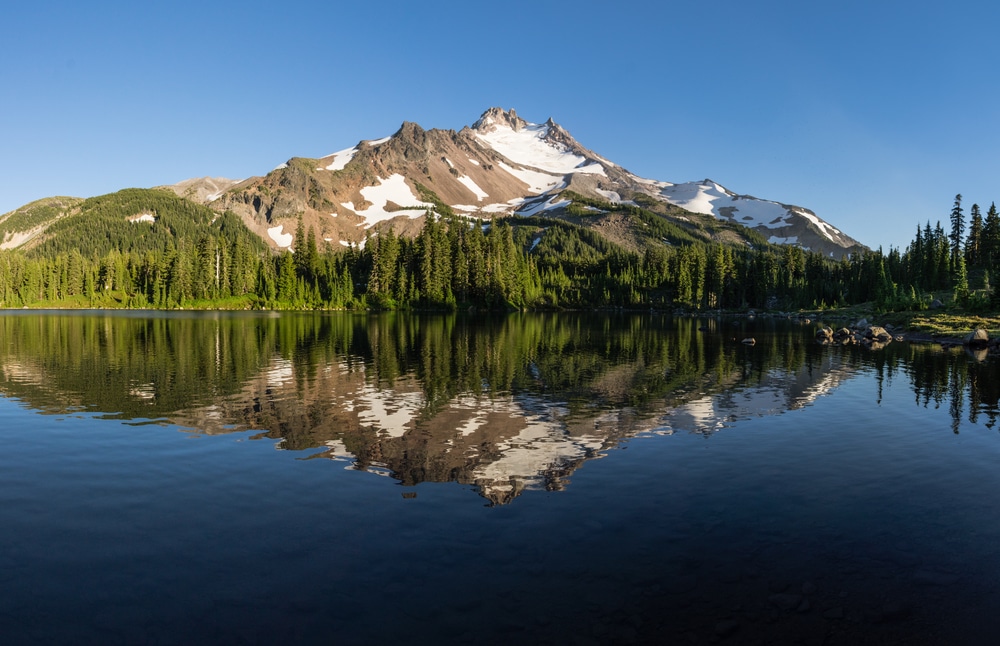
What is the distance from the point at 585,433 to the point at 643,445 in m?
2.71

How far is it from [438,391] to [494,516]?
1907cm

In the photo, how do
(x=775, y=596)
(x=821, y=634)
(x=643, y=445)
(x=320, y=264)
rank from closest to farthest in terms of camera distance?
(x=821, y=634), (x=775, y=596), (x=643, y=445), (x=320, y=264)

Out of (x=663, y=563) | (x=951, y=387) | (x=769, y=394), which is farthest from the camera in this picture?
(x=951, y=387)

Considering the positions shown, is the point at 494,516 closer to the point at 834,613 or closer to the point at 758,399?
the point at 834,613

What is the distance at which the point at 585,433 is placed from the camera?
78.4 feet

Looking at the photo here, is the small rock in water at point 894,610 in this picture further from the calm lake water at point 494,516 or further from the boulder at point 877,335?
the boulder at point 877,335

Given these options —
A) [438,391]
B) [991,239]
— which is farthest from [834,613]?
[991,239]

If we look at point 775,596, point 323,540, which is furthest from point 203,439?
point 775,596

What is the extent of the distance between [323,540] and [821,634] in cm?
1049

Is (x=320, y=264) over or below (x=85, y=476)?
over

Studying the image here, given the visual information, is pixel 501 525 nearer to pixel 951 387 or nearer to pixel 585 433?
pixel 585 433

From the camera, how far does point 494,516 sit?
48.7 feet

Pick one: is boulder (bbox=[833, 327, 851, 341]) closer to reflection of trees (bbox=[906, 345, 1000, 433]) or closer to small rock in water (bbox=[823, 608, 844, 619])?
reflection of trees (bbox=[906, 345, 1000, 433])

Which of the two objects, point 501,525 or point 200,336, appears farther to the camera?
point 200,336
